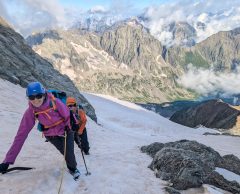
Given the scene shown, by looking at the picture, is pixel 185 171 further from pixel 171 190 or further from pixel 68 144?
pixel 68 144

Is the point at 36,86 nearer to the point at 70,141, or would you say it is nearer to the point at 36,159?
the point at 70,141

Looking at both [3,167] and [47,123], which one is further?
[3,167]

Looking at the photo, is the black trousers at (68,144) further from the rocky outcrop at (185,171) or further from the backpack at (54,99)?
the rocky outcrop at (185,171)

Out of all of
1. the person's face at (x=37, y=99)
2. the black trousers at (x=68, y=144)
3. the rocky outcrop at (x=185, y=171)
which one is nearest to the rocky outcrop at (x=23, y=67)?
the rocky outcrop at (x=185, y=171)

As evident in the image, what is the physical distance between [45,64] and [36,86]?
41235mm

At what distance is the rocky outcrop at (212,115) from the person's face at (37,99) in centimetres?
11599

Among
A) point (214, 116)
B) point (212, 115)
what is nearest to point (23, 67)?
point (214, 116)

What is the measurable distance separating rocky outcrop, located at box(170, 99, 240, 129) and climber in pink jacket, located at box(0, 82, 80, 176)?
114925mm

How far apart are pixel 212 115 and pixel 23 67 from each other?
133m

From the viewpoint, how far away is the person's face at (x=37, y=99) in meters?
9.20

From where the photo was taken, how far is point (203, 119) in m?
173

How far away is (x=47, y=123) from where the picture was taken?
32.6ft

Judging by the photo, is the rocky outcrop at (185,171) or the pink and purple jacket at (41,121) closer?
the pink and purple jacket at (41,121)

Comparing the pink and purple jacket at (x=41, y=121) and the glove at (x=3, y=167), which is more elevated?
the pink and purple jacket at (x=41, y=121)
